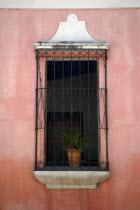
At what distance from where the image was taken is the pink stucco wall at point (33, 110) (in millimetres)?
4020

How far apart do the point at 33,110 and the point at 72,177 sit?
123 cm

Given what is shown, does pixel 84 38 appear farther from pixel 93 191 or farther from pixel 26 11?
pixel 93 191

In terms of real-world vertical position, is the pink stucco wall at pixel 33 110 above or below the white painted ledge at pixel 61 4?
below

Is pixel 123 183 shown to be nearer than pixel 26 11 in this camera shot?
Yes

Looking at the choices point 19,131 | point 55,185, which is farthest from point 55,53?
point 55,185

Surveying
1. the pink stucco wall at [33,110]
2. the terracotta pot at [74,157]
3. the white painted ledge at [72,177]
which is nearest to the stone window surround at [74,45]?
the white painted ledge at [72,177]

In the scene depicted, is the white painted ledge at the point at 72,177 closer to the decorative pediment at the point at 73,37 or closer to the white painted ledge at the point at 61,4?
the decorative pediment at the point at 73,37

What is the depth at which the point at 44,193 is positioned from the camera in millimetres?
4031

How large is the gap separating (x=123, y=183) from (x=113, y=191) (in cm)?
20

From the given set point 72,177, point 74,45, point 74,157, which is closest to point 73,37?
point 74,45

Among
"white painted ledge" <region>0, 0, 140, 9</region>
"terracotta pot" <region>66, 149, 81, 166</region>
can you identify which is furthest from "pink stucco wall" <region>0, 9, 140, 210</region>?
"terracotta pot" <region>66, 149, 81, 166</region>

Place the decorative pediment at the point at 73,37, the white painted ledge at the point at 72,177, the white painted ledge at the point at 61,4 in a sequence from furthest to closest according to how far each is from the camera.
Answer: the white painted ledge at the point at 61,4 → the decorative pediment at the point at 73,37 → the white painted ledge at the point at 72,177

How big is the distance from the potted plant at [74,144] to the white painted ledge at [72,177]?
24 cm

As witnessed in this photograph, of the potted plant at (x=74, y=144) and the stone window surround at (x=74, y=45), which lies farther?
the potted plant at (x=74, y=144)
